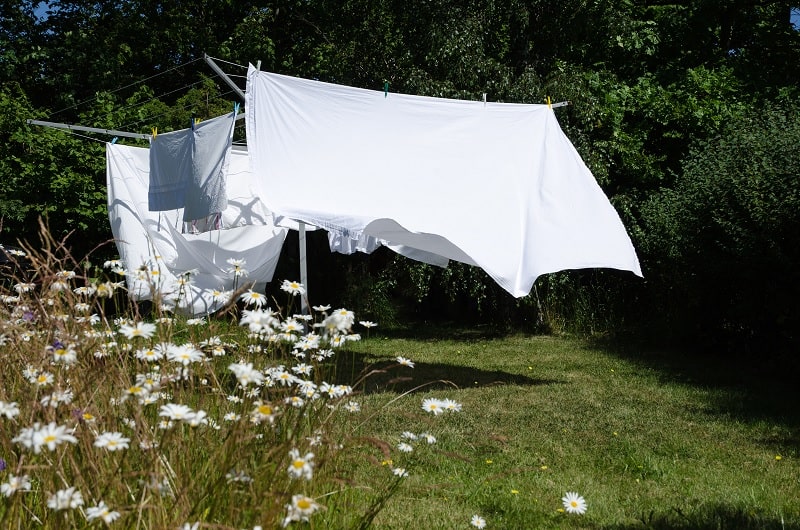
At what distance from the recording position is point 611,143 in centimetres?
839

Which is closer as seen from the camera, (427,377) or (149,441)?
(149,441)

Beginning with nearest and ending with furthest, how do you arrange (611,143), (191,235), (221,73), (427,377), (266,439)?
(266,439) < (427,377) < (221,73) < (191,235) < (611,143)

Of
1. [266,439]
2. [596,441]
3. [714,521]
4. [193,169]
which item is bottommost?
[596,441]

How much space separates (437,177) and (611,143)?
12.3ft

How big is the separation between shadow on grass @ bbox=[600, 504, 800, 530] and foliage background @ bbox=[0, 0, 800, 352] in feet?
10.3

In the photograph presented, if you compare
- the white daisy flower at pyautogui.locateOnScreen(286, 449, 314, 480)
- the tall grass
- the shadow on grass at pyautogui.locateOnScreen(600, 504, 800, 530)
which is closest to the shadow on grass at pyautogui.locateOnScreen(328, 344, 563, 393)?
the shadow on grass at pyautogui.locateOnScreen(600, 504, 800, 530)

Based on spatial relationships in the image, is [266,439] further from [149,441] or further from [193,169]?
[193,169]

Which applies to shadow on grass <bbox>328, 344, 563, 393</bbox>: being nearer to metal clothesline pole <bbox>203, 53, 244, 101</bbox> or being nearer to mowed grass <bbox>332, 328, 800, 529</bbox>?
mowed grass <bbox>332, 328, 800, 529</bbox>

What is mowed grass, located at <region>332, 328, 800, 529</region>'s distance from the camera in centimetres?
291

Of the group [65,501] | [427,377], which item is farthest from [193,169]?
[65,501]

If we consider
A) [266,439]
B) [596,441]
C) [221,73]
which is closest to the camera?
[266,439]

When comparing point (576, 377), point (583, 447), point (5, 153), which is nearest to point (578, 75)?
point (576, 377)

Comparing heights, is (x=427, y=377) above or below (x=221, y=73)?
below

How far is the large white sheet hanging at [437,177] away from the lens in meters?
4.93
